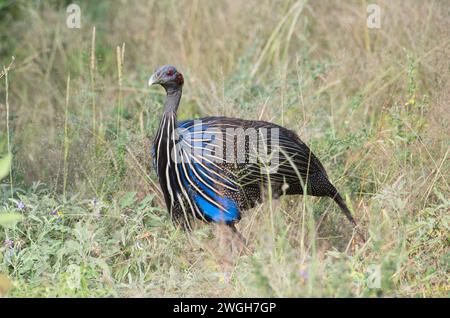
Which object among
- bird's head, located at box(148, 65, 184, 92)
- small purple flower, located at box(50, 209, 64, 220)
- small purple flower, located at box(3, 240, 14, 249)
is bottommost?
small purple flower, located at box(3, 240, 14, 249)

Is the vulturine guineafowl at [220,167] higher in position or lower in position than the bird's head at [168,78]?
lower

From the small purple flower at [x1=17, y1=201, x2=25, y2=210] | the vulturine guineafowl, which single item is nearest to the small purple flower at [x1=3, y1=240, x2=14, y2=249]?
the small purple flower at [x1=17, y1=201, x2=25, y2=210]

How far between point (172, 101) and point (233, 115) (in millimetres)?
820

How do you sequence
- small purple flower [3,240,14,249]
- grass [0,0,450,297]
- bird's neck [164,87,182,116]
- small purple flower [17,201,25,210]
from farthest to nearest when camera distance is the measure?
bird's neck [164,87,182,116] → small purple flower [17,201,25,210] → small purple flower [3,240,14,249] → grass [0,0,450,297]

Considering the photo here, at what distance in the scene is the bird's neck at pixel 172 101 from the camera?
487 cm

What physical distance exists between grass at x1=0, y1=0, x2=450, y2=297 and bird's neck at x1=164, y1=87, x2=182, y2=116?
45cm

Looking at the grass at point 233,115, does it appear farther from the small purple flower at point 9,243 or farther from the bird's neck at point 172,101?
the bird's neck at point 172,101

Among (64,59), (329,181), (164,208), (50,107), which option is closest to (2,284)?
(164,208)

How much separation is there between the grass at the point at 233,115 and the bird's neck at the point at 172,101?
451 mm

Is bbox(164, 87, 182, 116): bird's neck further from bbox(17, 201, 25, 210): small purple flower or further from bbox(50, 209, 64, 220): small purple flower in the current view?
bbox(17, 201, 25, 210): small purple flower

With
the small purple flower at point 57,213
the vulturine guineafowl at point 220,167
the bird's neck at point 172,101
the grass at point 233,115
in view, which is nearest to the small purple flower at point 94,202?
the grass at point 233,115

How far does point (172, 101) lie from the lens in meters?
4.92

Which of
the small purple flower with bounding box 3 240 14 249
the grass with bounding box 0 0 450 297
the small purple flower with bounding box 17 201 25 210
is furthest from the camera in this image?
the small purple flower with bounding box 17 201 25 210

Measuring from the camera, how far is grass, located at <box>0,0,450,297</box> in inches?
160
